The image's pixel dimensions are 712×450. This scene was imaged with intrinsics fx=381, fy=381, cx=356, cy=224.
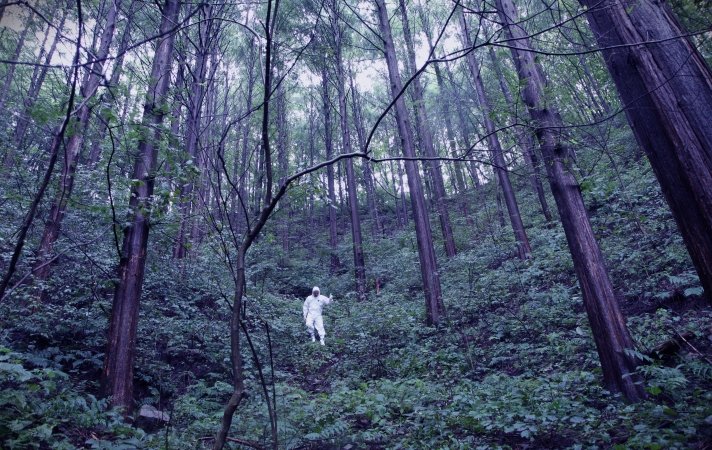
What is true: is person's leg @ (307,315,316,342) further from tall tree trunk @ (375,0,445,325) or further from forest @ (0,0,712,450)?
tall tree trunk @ (375,0,445,325)

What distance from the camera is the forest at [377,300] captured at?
8.13 feet

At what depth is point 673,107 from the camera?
246cm

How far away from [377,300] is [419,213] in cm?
259

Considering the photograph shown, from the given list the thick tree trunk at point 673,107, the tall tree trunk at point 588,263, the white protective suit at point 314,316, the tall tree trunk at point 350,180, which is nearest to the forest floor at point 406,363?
the tall tree trunk at point 588,263

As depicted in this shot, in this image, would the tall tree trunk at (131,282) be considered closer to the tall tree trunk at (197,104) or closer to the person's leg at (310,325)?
the tall tree trunk at (197,104)

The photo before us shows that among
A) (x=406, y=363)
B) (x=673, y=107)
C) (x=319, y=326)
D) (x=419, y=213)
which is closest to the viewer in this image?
(x=673, y=107)

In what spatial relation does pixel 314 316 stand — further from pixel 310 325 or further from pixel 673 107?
pixel 673 107

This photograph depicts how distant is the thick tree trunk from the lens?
236 centimetres

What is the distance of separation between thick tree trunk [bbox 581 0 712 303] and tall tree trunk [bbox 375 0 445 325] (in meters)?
6.04

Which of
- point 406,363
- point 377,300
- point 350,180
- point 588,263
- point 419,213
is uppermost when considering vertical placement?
point 350,180

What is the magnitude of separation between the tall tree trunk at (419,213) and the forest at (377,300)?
68 millimetres

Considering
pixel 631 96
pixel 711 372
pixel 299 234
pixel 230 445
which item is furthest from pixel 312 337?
pixel 299 234

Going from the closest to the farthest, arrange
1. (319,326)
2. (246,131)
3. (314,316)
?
(319,326) → (314,316) → (246,131)

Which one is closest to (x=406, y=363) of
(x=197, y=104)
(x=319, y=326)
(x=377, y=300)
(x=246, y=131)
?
(x=319, y=326)
